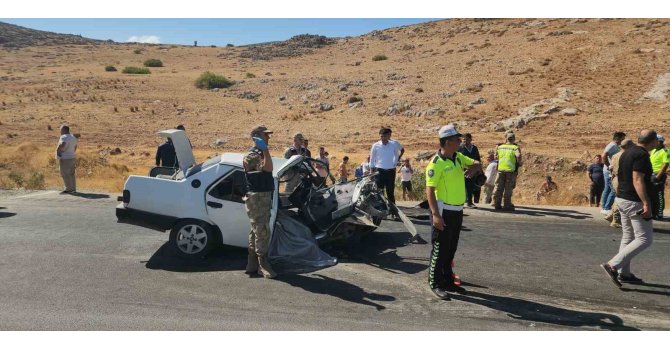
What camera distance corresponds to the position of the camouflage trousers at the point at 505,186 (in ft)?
37.4

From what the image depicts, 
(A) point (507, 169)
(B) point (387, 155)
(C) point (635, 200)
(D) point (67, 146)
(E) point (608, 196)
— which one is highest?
(B) point (387, 155)

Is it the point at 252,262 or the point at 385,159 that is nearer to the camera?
the point at 252,262

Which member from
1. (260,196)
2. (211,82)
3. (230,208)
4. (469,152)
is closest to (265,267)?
(260,196)

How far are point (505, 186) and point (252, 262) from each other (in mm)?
6103

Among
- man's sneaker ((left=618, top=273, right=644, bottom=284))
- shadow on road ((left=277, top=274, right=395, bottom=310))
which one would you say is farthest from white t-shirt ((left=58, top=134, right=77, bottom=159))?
man's sneaker ((left=618, top=273, right=644, bottom=284))

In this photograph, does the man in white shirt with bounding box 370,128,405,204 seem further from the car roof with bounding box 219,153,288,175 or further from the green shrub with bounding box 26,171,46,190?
the green shrub with bounding box 26,171,46,190

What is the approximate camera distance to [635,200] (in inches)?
262

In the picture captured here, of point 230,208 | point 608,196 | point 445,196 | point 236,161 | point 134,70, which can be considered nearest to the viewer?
point 445,196

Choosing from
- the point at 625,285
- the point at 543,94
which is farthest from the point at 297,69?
the point at 625,285

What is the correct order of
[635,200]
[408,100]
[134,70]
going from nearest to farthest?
1. [635,200]
2. [408,100]
3. [134,70]

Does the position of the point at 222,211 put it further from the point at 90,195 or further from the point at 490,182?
the point at 490,182

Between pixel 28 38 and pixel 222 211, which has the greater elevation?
pixel 28 38

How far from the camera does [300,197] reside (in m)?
8.63

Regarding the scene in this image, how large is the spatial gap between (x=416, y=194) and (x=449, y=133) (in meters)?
8.87
